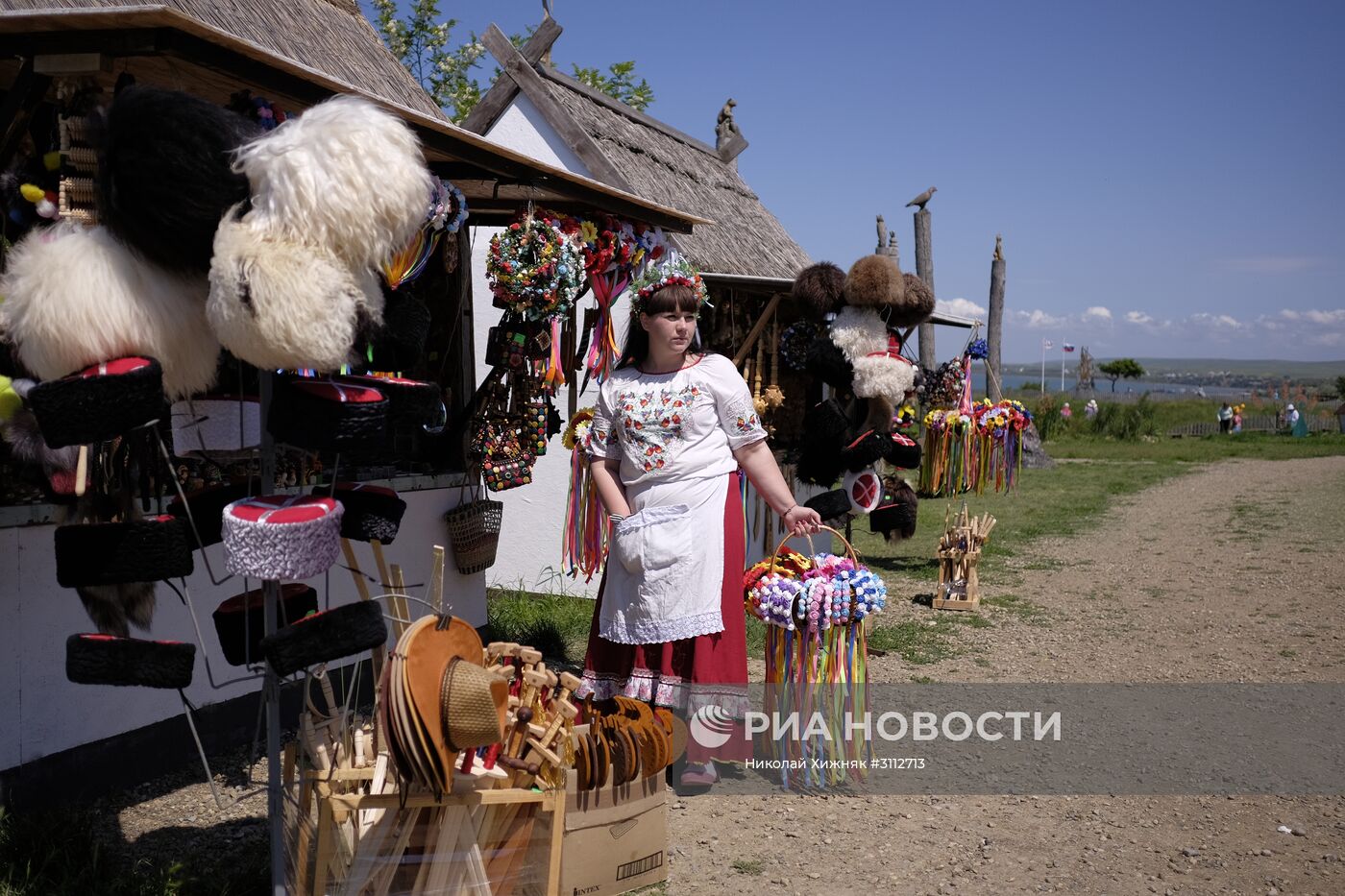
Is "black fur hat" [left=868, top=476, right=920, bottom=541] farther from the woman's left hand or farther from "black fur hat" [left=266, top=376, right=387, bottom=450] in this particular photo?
"black fur hat" [left=266, top=376, right=387, bottom=450]

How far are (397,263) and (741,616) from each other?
1759 mm

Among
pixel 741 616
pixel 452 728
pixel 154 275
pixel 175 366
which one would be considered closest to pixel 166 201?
pixel 154 275

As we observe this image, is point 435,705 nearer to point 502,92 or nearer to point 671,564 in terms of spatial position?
point 671,564

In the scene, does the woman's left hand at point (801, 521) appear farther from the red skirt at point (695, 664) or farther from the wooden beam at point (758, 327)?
the wooden beam at point (758, 327)

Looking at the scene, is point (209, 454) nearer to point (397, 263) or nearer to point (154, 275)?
point (397, 263)

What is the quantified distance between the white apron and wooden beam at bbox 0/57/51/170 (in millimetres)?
2146

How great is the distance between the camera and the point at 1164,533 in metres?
11.3

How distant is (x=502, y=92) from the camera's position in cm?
753

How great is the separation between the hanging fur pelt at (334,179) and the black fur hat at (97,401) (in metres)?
0.39

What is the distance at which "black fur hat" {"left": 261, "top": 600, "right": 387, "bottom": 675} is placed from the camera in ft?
7.30

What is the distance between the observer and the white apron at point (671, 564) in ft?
12.3

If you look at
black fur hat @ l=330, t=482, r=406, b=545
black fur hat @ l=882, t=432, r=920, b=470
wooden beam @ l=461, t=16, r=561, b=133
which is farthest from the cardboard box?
wooden beam @ l=461, t=16, r=561, b=133

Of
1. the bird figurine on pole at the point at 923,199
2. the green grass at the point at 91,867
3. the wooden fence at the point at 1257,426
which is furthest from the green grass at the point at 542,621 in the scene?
the wooden fence at the point at 1257,426

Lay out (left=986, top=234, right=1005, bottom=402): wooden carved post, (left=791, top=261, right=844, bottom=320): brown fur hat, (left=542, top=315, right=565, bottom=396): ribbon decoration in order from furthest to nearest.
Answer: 1. (left=986, top=234, right=1005, bottom=402): wooden carved post
2. (left=791, top=261, right=844, bottom=320): brown fur hat
3. (left=542, top=315, right=565, bottom=396): ribbon decoration
